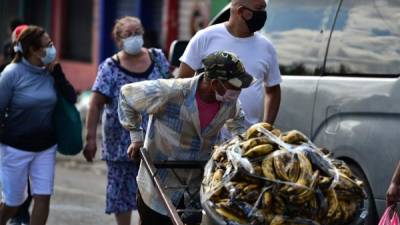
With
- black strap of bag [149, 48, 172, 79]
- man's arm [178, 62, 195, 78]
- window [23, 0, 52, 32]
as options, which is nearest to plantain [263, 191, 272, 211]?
man's arm [178, 62, 195, 78]

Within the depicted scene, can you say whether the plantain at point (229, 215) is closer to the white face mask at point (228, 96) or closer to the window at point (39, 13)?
the white face mask at point (228, 96)

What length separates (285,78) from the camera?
8008mm

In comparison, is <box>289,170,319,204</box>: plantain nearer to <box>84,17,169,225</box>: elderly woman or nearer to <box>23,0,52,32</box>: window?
<box>84,17,169,225</box>: elderly woman

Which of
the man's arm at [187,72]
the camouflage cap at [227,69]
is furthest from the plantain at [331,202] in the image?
the man's arm at [187,72]

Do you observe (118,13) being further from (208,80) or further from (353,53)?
(208,80)

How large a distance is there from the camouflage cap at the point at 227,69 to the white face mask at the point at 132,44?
244 cm

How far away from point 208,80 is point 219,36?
1.10 m

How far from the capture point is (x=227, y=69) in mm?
5496

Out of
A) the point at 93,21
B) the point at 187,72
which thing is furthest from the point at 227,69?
the point at 93,21

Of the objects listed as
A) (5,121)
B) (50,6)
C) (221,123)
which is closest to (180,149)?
(221,123)

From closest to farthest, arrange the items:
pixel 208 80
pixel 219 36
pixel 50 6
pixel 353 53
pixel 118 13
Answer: pixel 208 80
pixel 219 36
pixel 353 53
pixel 118 13
pixel 50 6

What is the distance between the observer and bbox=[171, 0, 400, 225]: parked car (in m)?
6.82

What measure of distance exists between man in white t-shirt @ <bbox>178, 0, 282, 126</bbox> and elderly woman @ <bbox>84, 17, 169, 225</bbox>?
3.98 feet

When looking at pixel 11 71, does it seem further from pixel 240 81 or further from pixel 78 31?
pixel 78 31
